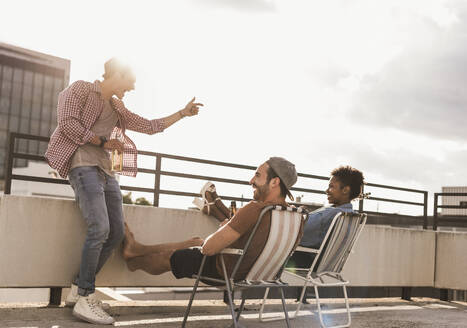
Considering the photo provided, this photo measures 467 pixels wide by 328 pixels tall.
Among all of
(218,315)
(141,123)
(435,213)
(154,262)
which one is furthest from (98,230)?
(435,213)

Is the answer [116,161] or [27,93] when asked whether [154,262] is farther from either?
[27,93]

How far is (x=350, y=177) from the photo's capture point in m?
5.54

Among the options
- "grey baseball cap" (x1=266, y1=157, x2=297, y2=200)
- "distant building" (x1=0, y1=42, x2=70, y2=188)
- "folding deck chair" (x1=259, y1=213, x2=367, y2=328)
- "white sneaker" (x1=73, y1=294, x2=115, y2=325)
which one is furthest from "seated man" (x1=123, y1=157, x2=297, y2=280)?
"distant building" (x1=0, y1=42, x2=70, y2=188)

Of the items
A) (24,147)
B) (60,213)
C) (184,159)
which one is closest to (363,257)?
(184,159)

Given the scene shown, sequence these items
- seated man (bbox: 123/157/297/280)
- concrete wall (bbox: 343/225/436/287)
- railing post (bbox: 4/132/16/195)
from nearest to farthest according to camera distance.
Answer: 1. seated man (bbox: 123/157/297/280)
2. railing post (bbox: 4/132/16/195)
3. concrete wall (bbox: 343/225/436/287)

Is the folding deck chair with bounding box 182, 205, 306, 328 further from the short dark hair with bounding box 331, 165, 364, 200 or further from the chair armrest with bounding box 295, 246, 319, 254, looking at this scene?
the short dark hair with bounding box 331, 165, 364, 200

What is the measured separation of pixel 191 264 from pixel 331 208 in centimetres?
161

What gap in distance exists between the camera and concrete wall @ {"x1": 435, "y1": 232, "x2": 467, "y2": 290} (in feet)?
29.8

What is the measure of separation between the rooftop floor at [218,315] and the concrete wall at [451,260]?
0.98 metres

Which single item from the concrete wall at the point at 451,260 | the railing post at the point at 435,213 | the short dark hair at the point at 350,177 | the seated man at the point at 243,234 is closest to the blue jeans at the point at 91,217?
the seated man at the point at 243,234

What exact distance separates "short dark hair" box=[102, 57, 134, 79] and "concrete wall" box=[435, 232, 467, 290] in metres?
6.18

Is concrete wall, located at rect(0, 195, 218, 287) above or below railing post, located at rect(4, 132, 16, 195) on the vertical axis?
below

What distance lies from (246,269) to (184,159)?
302 cm

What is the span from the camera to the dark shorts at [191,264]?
4.29m
